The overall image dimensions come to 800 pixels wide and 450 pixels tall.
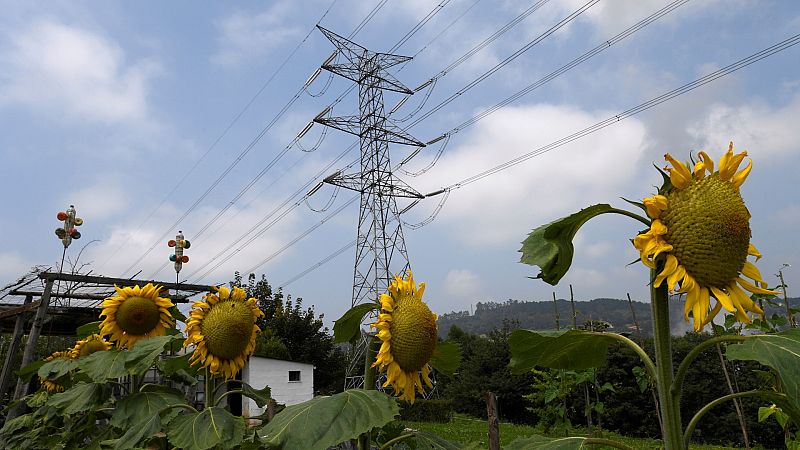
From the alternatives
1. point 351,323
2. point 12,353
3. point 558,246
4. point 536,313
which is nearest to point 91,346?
point 351,323

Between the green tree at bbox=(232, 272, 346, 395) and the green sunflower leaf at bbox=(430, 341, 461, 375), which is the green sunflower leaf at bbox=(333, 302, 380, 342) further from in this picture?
the green tree at bbox=(232, 272, 346, 395)

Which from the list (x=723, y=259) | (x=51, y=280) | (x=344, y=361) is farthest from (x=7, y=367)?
(x=344, y=361)

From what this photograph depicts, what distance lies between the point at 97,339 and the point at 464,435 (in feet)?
40.8

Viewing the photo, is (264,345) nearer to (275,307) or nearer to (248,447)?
(275,307)

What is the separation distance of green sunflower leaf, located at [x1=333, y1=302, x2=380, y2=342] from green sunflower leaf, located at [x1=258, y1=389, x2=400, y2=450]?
37cm

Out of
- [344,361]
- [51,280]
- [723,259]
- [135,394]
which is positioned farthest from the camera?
[344,361]

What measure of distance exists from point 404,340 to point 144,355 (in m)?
1.74

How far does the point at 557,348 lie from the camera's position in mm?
1598

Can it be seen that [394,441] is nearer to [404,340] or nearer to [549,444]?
[404,340]

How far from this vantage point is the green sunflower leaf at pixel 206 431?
2371 mm

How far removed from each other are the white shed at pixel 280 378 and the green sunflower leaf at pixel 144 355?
1725cm

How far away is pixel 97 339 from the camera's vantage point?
4.82 metres

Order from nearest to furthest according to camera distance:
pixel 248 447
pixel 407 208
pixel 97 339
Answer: pixel 248 447
pixel 97 339
pixel 407 208

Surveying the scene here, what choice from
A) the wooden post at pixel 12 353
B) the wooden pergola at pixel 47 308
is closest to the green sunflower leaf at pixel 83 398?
the wooden pergola at pixel 47 308
